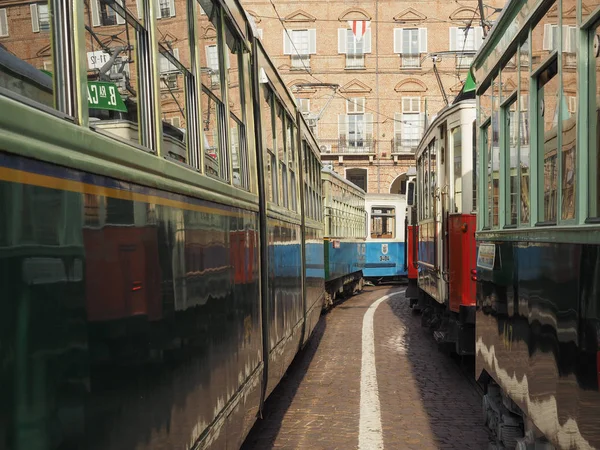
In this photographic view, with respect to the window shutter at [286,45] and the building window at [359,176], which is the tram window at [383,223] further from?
the window shutter at [286,45]

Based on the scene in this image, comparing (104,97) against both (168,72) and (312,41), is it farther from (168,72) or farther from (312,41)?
(312,41)

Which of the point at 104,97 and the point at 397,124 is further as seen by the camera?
the point at 397,124

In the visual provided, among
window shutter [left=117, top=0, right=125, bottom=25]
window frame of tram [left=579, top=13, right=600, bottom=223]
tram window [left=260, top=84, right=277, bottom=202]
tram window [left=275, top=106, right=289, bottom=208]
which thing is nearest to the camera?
window shutter [left=117, top=0, right=125, bottom=25]

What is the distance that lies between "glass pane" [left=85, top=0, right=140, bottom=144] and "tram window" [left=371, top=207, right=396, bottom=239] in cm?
2295

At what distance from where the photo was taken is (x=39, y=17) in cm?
196

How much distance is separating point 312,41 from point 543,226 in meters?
40.2

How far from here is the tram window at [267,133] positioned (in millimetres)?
5777

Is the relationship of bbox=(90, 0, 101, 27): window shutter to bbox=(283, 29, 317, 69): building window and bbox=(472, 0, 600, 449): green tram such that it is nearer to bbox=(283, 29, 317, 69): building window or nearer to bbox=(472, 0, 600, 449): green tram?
bbox=(472, 0, 600, 449): green tram

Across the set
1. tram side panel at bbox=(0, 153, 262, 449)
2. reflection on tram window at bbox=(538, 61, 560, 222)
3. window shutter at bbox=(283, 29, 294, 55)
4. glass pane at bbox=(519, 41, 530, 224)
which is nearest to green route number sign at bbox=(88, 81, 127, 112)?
tram side panel at bbox=(0, 153, 262, 449)

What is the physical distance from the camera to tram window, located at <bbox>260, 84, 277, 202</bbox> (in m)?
5.78

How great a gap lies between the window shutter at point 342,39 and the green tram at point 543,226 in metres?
37.9

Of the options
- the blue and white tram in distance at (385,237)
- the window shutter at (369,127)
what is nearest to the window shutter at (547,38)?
the blue and white tram in distance at (385,237)

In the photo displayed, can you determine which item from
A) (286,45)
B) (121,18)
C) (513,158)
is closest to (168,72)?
(121,18)

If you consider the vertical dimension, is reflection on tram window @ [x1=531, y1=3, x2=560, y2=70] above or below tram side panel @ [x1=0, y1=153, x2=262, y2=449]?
above
